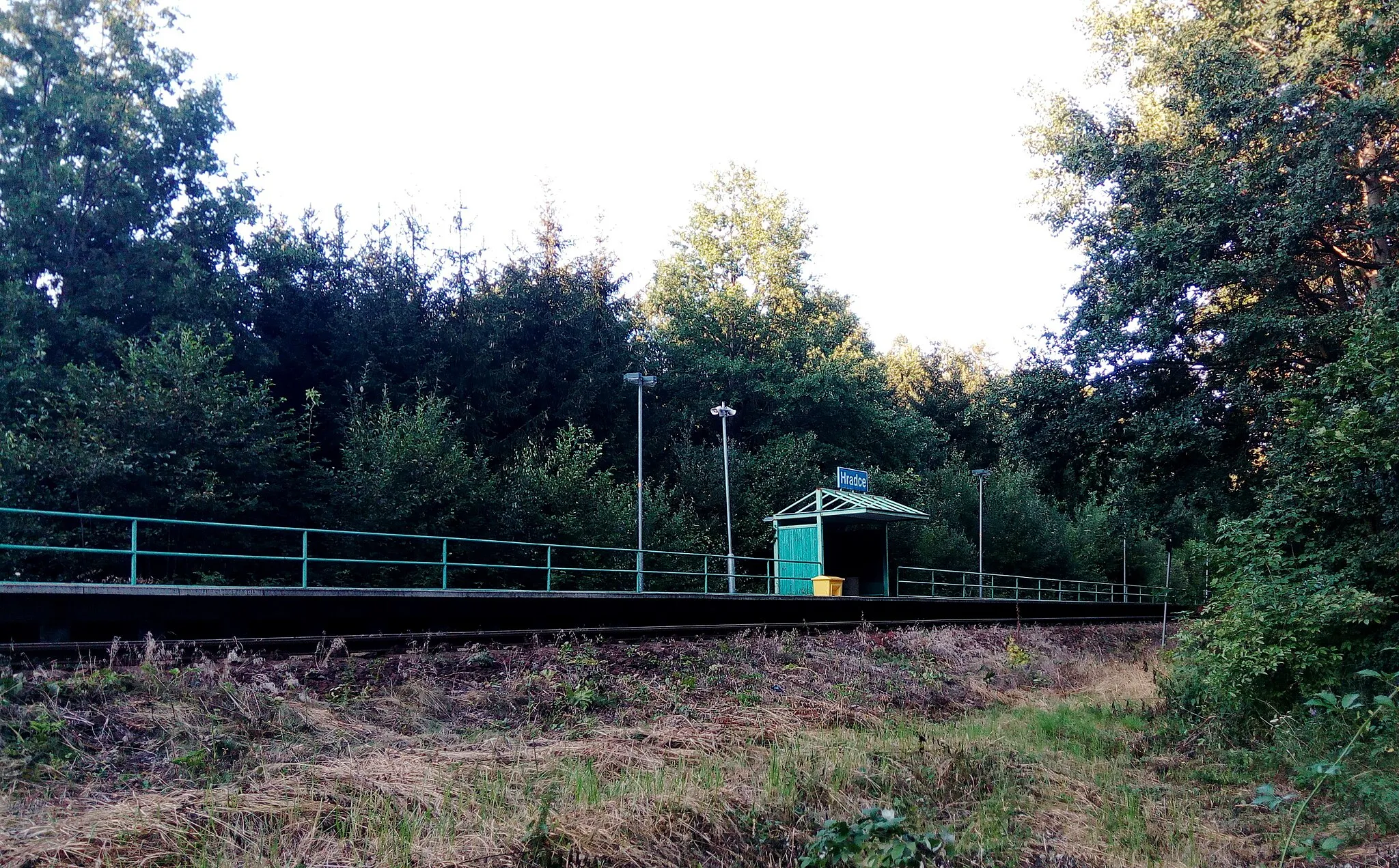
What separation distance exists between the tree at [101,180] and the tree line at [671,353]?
0.09m

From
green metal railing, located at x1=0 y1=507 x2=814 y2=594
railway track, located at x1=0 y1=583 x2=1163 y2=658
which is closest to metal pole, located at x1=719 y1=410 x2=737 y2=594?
green metal railing, located at x1=0 y1=507 x2=814 y2=594

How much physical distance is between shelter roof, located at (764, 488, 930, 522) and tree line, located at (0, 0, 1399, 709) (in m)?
3.42

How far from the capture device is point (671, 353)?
4622cm

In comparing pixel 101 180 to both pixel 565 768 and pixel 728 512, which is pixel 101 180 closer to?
pixel 728 512

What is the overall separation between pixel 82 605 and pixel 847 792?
28.5 feet

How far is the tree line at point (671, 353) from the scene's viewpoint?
37.9 ft

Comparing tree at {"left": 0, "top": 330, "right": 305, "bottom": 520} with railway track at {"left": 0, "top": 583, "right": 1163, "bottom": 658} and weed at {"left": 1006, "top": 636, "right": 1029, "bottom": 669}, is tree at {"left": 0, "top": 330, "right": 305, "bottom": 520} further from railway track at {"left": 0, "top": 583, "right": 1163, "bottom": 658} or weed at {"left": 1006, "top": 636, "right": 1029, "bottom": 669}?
weed at {"left": 1006, "top": 636, "right": 1029, "bottom": 669}

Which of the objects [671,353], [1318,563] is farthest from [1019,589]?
[1318,563]

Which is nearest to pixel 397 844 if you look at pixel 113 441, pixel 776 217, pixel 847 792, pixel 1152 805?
pixel 847 792

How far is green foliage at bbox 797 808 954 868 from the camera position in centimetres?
497

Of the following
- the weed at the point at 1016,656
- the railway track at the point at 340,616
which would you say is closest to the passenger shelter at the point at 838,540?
the railway track at the point at 340,616

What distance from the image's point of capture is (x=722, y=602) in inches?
777

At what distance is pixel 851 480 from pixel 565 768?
24232mm

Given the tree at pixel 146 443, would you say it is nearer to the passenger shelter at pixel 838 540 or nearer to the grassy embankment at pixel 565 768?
the grassy embankment at pixel 565 768
